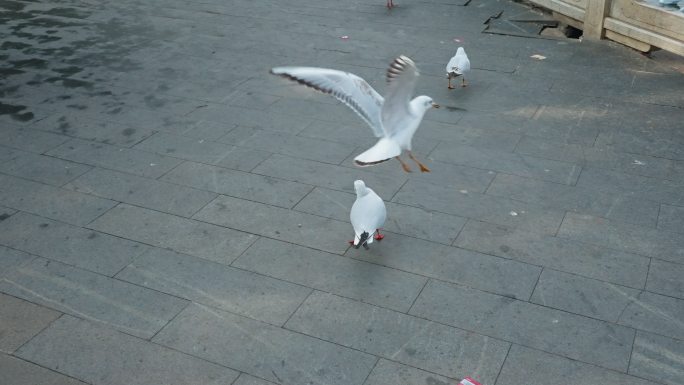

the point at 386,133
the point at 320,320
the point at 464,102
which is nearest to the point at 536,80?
the point at 464,102

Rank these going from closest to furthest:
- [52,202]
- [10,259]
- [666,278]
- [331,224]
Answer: [666,278], [10,259], [331,224], [52,202]

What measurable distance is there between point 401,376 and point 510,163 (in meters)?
3.18

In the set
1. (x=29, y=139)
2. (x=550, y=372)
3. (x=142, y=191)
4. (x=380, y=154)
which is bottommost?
(x=550, y=372)

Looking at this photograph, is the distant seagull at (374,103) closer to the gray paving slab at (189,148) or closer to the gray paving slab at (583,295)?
the gray paving slab at (583,295)

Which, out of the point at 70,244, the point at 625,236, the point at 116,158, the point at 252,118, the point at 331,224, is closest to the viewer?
the point at 625,236

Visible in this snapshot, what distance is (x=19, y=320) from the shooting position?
197 inches

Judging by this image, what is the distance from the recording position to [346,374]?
438 centimetres

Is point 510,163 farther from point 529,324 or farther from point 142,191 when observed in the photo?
point 142,191

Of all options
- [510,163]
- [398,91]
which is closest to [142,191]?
[398,91]

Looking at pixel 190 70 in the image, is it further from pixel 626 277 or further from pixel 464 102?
pixel 626 277

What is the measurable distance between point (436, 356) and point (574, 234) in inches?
74.7

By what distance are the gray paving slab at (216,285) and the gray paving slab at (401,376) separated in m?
0.85

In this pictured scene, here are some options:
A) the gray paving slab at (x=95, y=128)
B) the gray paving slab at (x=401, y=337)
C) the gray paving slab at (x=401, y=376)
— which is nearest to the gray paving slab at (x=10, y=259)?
the gray paving slab at (x=95, y=128)

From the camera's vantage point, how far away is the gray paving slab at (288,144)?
23.6 ft
